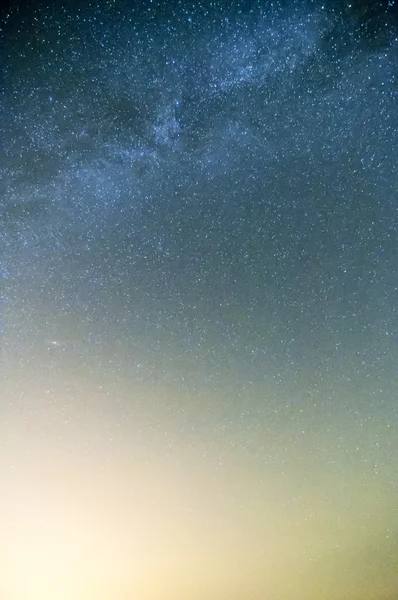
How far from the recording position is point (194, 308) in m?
1.40

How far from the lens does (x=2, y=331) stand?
1374 millimetres

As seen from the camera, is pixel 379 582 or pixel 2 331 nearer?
pixel 2 331

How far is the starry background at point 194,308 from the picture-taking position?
1.30 meters

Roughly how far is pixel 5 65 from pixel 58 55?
0.50ft

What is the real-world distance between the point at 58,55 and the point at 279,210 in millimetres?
750

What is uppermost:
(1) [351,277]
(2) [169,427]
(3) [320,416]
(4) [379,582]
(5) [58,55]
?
(5) [58,55]

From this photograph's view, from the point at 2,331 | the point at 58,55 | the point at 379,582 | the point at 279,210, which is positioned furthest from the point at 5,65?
the point at 379,582

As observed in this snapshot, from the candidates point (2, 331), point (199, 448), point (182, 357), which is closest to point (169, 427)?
point (199, 448)

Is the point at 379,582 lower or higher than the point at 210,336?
lower

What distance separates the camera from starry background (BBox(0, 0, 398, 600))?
4.28ft

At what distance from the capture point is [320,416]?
1425mm

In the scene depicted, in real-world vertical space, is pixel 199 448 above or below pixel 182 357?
below

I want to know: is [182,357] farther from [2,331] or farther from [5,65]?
[5,65]

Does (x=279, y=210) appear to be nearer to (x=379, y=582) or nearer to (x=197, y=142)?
(x=197, y=142)
